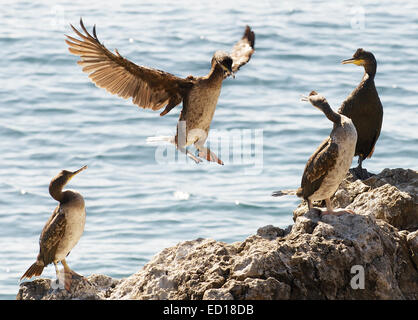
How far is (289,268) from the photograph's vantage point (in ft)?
20.2

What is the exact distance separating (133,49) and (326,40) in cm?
508

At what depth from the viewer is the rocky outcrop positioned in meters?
6.12

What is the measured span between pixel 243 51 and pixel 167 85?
124 centimetres

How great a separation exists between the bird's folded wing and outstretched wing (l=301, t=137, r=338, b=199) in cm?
199

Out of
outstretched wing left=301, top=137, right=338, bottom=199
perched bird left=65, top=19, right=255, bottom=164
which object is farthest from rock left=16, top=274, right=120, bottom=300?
perched bird left=65, top=19, right=255, bottom=164

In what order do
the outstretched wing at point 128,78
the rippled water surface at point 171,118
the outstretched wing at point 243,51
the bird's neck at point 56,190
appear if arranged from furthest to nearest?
the rippled water surface at point 171,118
the outstretched wing at point 243,51
the outstretched wing at point 128,78
the bird's neck at point 56,190

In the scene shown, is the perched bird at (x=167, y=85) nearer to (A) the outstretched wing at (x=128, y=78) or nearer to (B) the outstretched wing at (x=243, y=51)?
(A) the outstretched wing at (x=128, y=78)

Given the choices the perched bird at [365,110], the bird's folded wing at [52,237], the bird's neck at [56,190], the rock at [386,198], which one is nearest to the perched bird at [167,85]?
the perched bird at [365,110]

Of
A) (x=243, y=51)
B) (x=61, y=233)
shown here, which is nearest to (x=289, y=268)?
(x=61, y=233)

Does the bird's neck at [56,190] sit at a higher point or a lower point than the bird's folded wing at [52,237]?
higher

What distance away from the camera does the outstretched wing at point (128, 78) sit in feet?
27.0

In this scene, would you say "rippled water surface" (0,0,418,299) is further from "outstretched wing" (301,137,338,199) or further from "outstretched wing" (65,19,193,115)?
"outstretched wing" (301,137,338,199)

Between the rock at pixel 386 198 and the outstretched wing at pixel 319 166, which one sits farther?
the rock at pixel 386 198

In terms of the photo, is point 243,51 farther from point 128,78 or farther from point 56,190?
point 56,190
